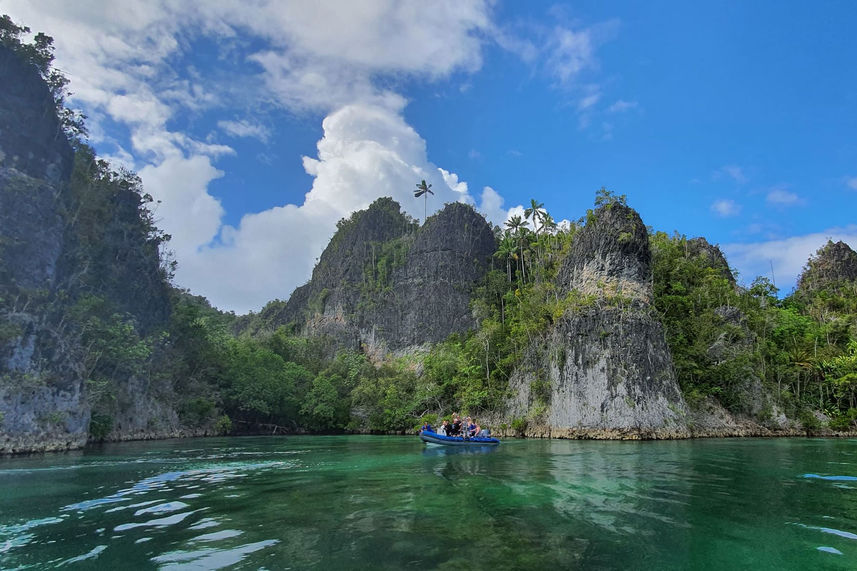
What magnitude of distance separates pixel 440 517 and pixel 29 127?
38.5 metres

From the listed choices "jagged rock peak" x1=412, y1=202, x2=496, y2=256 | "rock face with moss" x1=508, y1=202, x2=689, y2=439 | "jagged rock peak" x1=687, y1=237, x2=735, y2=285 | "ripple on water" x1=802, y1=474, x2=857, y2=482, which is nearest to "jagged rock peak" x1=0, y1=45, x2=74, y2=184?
"rock face with moss" x1=508, y1=202, x2=689, y2=439

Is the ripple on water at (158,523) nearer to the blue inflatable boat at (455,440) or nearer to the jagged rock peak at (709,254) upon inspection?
the blue inflatable boat at (455,440)

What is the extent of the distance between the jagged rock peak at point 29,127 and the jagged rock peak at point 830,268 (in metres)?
75.8

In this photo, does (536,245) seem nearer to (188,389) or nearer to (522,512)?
(188,389)

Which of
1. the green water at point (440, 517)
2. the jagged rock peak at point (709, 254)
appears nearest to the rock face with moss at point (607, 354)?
the green water at point (440, 517)

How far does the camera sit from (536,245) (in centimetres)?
6238

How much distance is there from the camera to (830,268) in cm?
5819

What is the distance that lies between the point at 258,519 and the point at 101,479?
9.17 metres

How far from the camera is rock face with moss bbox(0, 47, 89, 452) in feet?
81.9

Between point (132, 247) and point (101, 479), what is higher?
point (132, 247)

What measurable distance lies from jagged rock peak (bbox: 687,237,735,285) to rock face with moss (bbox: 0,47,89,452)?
57.6 metres

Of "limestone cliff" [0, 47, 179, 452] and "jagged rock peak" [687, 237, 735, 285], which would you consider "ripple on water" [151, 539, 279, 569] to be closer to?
"limestone cliff" [0, 47, 179, 452]

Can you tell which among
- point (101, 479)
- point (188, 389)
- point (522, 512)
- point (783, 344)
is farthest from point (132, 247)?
point (783, 344)

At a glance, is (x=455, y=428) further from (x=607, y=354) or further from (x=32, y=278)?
(x=32, y=278)
